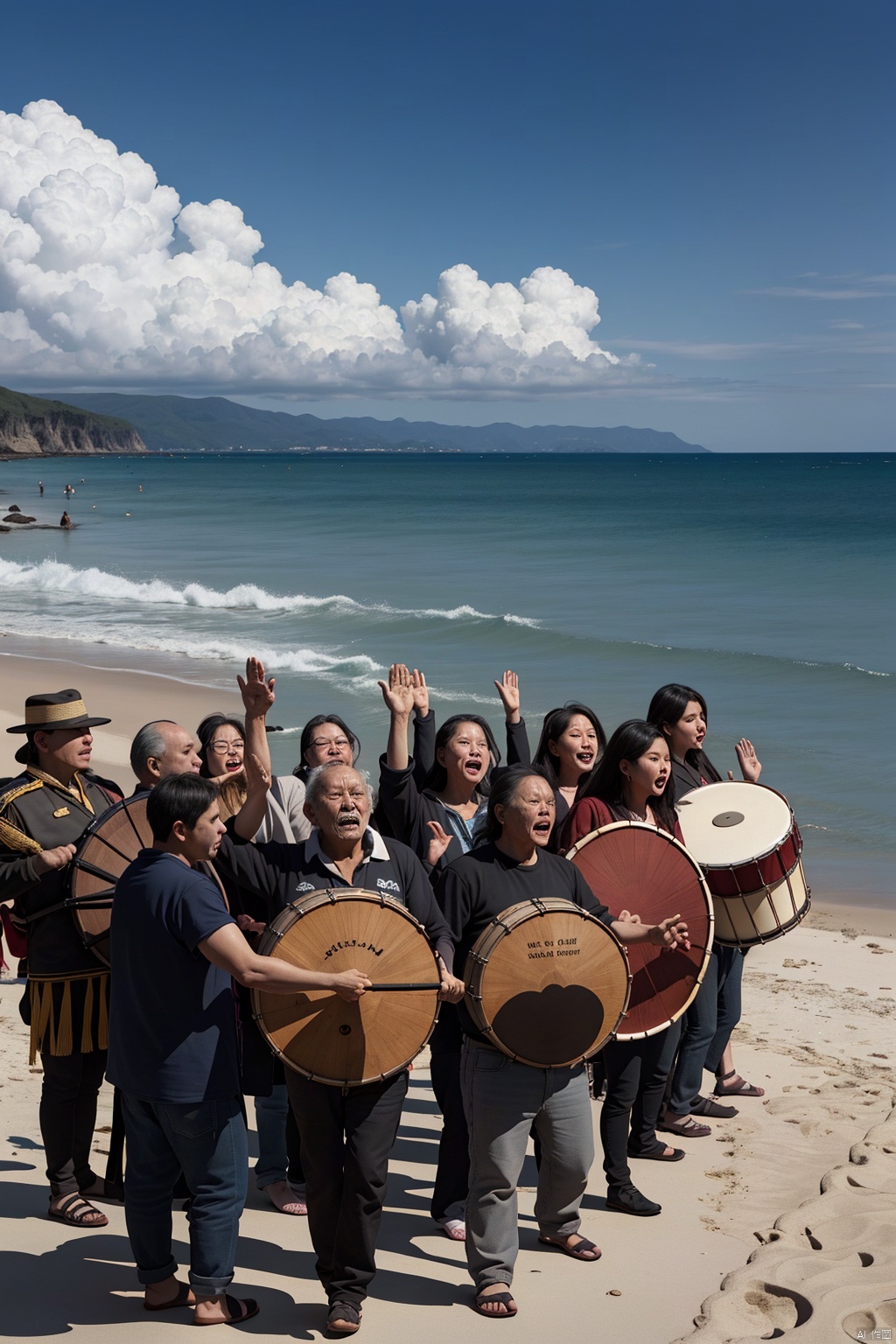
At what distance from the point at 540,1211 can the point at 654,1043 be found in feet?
3.05

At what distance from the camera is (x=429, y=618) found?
29.1 m

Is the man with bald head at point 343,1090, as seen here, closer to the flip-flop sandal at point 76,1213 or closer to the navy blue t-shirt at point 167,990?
the navy blue t-shirt at point 167,990

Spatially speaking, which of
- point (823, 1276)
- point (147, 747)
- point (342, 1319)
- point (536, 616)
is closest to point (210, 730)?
point (147, 747)

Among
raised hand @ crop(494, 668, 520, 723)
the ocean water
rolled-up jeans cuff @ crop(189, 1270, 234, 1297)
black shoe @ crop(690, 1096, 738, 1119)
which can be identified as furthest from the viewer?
the ocean water

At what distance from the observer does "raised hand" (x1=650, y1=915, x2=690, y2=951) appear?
4832mm

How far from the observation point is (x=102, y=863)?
4.83 m

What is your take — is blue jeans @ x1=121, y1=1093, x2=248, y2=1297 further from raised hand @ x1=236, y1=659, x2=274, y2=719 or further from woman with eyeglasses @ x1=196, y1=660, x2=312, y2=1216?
raised hand @ x1=236, y1=659, x2=274, y2=719

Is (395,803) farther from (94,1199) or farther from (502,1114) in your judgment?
(94,1199)

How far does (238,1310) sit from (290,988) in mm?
1324

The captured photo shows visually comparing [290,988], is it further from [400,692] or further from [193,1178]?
[400,692]

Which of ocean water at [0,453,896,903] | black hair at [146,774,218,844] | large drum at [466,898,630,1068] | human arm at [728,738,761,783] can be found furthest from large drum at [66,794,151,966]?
ocean water at [0,453,896,903]

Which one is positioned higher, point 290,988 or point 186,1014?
point 290,988

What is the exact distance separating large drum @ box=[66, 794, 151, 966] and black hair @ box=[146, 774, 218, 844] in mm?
807

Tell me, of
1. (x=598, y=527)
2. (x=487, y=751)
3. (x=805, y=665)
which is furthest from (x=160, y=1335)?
(x=598, y=527)
